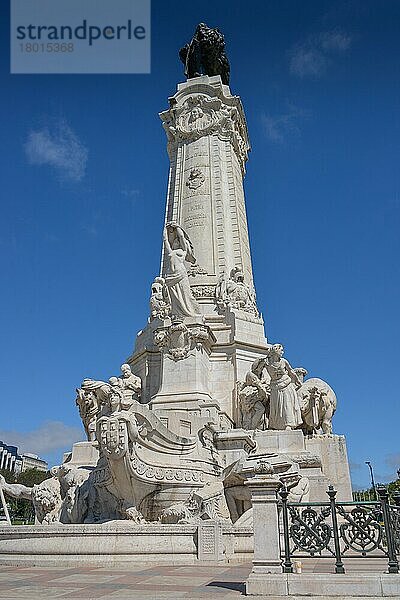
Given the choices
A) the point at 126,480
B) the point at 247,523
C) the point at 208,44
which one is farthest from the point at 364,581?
the point at 208,44

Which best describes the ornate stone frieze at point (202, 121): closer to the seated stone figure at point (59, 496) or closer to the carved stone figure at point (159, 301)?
the carved stone figure at point (159, 301)

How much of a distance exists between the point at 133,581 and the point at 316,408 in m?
14.0

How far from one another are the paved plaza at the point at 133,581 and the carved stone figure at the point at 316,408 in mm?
10474

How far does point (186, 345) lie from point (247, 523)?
29.0ft

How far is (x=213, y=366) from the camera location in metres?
23.6

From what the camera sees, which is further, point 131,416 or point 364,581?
point 131,416

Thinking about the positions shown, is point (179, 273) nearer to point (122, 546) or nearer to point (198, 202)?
point (198, 202)

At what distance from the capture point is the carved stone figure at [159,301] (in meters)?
23.5

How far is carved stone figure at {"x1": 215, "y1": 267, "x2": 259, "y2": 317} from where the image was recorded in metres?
25.2

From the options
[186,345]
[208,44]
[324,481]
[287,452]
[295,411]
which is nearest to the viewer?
[324,481]

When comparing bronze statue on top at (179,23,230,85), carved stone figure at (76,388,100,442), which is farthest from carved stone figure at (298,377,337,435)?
bronze statue on top at (179,23,230,85)

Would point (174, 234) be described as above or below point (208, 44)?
below

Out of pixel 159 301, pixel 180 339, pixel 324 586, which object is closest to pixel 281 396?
pixel 180 339

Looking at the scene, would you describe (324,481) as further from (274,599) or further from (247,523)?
(274,599)
